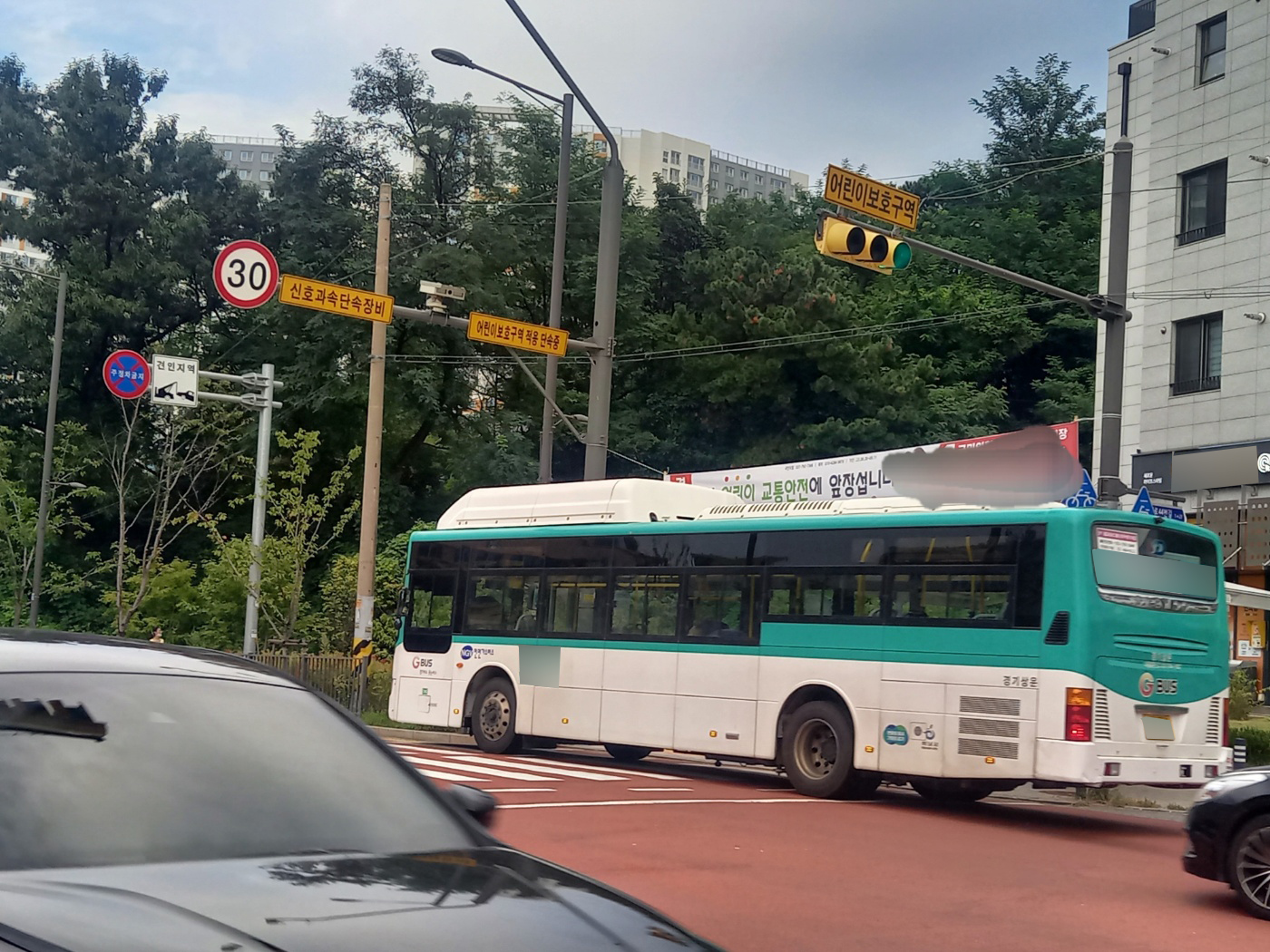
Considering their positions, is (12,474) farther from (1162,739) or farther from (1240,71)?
(1162,739)

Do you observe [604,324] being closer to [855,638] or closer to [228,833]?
[855,638]

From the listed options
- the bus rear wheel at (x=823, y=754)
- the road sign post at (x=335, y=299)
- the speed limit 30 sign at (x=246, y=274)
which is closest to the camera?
the bus rear wheel at (x=823, y=754)

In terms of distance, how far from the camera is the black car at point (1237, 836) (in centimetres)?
912

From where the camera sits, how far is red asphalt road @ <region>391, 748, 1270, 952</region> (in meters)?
8.38

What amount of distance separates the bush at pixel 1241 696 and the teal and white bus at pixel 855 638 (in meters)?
9.15

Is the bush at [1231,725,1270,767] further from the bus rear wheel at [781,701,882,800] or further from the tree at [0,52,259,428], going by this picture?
the tree at [0,52,259,428]

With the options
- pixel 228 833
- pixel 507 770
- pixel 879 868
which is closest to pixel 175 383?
pixel 507 770

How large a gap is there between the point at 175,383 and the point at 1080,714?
67.7 feet

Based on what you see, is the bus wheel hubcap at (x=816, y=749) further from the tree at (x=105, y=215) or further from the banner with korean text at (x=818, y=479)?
the tree at (x=105, y=215)

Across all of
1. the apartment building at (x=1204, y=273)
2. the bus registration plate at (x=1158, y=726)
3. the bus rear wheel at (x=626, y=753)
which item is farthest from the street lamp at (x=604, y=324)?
the apartment building at (x=1204, y=273)

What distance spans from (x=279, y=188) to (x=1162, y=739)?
134 feet

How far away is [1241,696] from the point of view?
24.1 metres

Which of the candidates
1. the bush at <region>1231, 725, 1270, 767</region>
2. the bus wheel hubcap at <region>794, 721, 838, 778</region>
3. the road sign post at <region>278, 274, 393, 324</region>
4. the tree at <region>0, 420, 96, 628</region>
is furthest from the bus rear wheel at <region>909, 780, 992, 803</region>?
the tree at <region>0, 420, 96, 628</region>

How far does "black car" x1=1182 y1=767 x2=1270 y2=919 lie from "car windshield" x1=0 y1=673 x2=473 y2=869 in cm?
658
